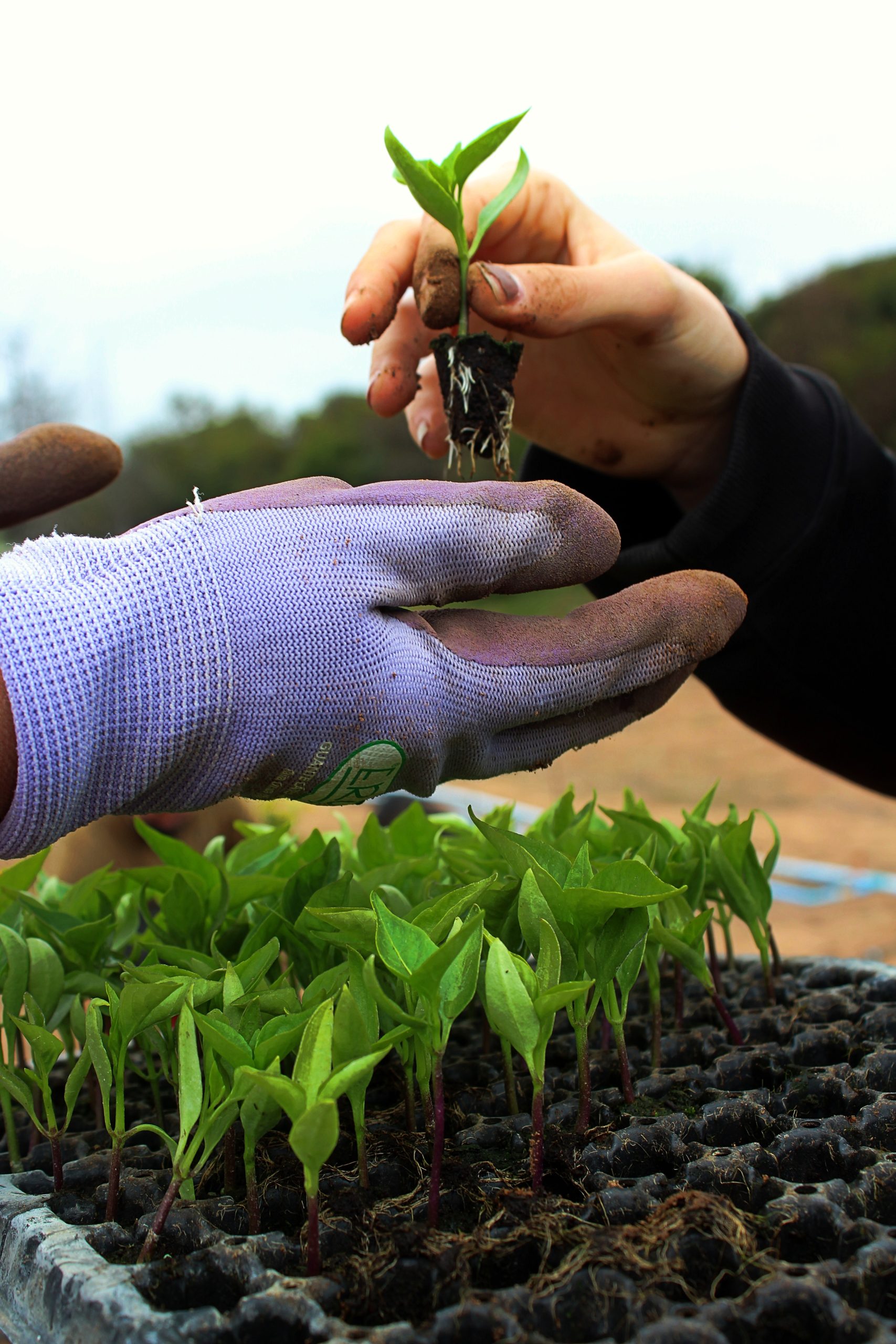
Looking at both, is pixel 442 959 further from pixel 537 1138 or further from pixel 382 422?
pixel 382 422

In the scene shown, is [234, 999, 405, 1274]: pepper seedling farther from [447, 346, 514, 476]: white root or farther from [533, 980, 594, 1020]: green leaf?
[447, 346, 514, 476]: white root

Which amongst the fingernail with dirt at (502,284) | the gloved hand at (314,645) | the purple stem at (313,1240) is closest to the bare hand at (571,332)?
the fingernail with dirt at (502,284)

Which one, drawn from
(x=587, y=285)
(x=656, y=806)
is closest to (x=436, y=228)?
(x=587, y=285)

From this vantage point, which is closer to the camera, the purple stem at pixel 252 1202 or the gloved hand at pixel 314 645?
the purple stem at pixel 252 1202

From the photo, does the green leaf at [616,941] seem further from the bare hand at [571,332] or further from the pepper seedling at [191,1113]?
the bare hand at [571,332]

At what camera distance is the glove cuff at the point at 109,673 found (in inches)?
31.6

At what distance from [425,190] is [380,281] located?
13 cm

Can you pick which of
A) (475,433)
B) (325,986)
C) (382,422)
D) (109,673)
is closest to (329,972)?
(325,986)

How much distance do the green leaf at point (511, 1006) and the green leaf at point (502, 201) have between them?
952mm

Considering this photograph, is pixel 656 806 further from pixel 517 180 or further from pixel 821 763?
pixel 517 180

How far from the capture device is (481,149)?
1248 millimetres

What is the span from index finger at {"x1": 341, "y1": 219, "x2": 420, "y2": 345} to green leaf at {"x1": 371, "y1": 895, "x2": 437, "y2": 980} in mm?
763

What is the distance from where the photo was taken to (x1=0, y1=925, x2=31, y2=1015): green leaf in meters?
0.93

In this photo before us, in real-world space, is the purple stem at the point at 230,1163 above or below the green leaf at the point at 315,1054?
below
